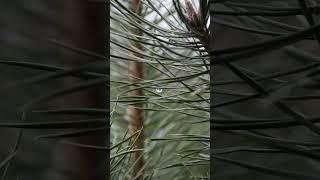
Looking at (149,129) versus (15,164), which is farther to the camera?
(149,129)

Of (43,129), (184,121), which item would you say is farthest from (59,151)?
(184,121)

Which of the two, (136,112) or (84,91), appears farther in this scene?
(136,112)

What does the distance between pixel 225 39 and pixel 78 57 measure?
0.11 meters

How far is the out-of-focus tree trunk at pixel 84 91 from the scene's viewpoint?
12.3 inches

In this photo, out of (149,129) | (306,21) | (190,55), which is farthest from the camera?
(149,129)

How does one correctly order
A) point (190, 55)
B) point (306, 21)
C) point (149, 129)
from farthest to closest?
point (149, 129)
point (190, 55)
point (306, 21)

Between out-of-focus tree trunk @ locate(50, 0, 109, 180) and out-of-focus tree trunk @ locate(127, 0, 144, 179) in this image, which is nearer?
out-of-focus tree trunk @ locate(50, 0, 109, 180)

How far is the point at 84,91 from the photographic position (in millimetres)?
317

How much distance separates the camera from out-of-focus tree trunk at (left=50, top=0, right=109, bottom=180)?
12.3 inches

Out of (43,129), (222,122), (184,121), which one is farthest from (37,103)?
(184,121)

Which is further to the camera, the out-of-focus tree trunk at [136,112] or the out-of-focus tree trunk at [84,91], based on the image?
the out-of-focus tree trunk at [136,112]

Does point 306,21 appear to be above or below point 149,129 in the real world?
above

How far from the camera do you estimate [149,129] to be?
1.88 feet

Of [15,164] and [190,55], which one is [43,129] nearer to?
[15,164]
